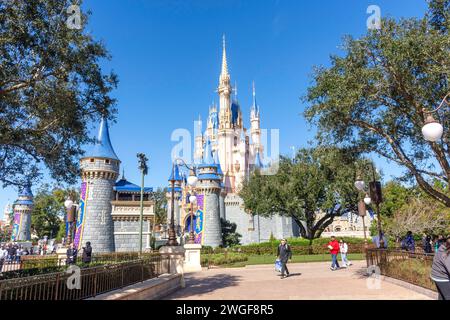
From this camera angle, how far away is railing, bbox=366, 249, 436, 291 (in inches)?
394

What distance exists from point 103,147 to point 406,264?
28180 mm

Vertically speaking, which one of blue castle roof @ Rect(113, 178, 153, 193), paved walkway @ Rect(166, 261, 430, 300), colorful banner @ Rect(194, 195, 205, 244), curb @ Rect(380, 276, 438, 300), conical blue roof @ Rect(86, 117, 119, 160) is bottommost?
paved walkway @ Rect(166, 261, 430, 300)

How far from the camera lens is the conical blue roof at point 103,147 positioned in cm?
3206

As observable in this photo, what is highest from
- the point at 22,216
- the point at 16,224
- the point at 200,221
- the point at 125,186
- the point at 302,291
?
the point at 125,186

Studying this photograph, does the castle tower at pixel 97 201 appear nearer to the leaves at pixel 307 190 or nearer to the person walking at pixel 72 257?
the person walking at pixel 72 257

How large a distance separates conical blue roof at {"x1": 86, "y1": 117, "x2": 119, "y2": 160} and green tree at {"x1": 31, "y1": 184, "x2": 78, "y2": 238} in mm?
36753

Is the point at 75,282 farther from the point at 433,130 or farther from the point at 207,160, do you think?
the point at 207,160

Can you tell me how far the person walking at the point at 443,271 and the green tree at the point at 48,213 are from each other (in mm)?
67082

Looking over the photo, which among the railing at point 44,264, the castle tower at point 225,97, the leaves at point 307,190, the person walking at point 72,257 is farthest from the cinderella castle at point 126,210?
the castle tower at point 225,97

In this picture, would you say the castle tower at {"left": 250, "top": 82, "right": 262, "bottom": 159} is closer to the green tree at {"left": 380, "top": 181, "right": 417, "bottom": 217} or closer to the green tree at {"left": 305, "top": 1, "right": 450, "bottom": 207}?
the green tree at {"left": 380, "top": 181, "right": 417, "bottom": 217}

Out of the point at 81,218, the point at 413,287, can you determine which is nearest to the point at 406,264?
the point at 413,287

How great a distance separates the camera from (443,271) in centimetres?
614

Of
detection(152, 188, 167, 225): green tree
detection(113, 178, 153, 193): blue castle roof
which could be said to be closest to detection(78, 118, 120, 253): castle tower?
detection(113, 178, 153, 193): blue castle roof
